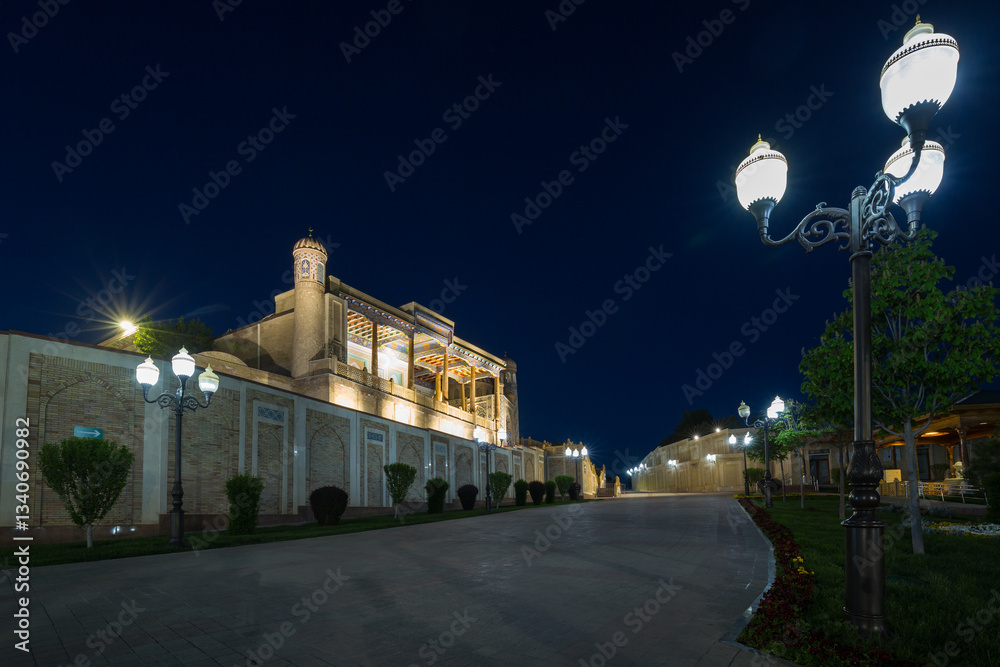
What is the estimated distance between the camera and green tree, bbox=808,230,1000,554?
1025cm

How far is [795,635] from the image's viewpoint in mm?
4625

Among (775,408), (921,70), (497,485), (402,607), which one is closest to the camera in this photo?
(921,70)

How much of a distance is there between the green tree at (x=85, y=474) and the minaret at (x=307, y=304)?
19.0m

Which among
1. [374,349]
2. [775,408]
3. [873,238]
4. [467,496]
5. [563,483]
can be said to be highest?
[374,349]

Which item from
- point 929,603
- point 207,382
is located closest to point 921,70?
point 929,603

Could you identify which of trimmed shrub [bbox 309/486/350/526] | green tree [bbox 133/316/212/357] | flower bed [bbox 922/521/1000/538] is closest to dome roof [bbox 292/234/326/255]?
green tree [bbox 133/316/212/357]

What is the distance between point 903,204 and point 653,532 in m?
9.95

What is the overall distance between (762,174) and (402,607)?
6.48 metres

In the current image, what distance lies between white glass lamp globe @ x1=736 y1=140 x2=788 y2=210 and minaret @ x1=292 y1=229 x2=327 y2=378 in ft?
94.2

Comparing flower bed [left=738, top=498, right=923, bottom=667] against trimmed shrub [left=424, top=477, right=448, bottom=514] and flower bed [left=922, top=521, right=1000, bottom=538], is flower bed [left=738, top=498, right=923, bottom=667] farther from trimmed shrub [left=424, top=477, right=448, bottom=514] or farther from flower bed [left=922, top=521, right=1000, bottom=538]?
trimmed shrub [left=424, top=477, right=448, bottom=514]

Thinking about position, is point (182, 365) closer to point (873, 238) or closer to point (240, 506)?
point (240, 506)

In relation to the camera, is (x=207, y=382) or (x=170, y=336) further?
(x=170, y=336)

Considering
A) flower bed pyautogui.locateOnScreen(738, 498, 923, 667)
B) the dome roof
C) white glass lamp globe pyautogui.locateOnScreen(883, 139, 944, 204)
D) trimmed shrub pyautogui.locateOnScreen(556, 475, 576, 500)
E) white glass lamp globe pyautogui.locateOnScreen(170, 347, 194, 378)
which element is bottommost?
trimmed shrub pyautogui.locateOnScreen(556, 475, 576, 500)

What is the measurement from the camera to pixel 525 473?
49.2 metres
